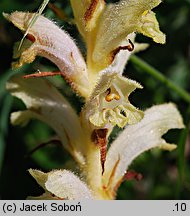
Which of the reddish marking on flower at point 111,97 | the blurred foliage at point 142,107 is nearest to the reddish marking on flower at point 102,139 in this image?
the reddish marking on flower at point 111,97

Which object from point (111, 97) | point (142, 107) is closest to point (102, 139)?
point (111, 97)

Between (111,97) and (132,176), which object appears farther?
(132,176)

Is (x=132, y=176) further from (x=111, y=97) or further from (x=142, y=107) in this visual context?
(x=142, y=107)

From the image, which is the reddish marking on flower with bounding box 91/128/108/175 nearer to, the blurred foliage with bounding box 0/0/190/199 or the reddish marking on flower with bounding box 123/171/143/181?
the reddish marking on flower with bounding box 123/171/143/181

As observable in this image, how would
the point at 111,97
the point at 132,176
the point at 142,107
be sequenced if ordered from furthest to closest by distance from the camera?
the point at 142,107, the point at 132,176, the point at 111,97

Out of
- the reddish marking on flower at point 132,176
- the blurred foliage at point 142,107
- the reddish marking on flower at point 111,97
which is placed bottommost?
the reddish marking on flower at point 132,176

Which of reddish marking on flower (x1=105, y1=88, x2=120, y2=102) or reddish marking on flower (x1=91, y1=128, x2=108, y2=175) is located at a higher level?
reddish marking on flower (x1=105, y1=88, x2=120, y2=102)

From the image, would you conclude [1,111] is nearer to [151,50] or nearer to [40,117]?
[40,117]

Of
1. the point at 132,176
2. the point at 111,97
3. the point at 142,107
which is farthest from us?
the point at 142,107

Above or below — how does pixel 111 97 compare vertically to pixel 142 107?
below

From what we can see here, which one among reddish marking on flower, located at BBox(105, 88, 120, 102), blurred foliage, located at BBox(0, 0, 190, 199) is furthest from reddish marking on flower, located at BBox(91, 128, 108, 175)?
blurred foliage, located at BBox(0, 0, 190, 199)

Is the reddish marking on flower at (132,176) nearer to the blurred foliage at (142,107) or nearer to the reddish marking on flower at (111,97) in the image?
the reddish marking on flower at (111,97)
